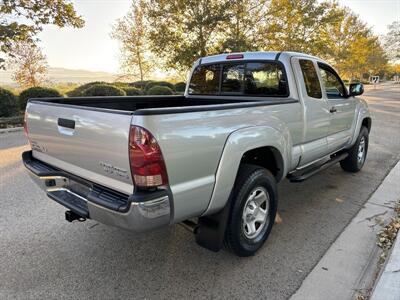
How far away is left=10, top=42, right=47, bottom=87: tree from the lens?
16.0 meters

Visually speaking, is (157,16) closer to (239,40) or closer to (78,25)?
(239,40)

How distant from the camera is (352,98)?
4.91 metres

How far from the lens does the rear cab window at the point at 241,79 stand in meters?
3.59

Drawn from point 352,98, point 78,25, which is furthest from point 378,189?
point 78,25

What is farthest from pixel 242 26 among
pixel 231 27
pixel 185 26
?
Answer: pixel 185 26

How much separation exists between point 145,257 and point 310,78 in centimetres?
291

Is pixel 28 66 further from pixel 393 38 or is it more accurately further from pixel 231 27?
pixel 393 38

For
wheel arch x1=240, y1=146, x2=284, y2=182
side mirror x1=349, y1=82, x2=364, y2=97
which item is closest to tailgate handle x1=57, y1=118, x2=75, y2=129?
wheel arch x1=240, y1=146, x2=284, y2=182

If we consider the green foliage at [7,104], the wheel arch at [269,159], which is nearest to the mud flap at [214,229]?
the wheel arch at [269,159]

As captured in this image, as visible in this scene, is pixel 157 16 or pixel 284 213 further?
pixel 157 16

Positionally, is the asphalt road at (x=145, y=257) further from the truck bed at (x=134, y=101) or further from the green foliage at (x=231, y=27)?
the green foliage at (x=231, y=27)

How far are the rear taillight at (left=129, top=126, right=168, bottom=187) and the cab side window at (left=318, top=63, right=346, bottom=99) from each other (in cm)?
309

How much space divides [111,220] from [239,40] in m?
17.1

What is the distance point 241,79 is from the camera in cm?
393
